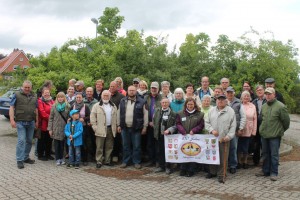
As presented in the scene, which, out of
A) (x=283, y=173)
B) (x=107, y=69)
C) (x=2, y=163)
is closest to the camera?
(x=283, y=173)

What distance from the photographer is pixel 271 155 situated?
283 inches

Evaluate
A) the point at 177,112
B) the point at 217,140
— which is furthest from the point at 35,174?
the point at 217,140

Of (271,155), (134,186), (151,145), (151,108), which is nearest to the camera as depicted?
(134,186)

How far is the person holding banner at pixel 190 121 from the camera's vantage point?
7.25 metres

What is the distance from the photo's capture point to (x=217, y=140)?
7.13m

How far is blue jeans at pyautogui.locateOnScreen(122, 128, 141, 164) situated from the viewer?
26.3 feet

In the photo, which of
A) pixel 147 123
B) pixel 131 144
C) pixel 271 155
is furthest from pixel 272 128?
pixel 131 144

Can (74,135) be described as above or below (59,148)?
above

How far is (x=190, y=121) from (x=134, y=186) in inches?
73.7

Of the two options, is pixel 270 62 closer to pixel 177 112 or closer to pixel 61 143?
pixel 177 112

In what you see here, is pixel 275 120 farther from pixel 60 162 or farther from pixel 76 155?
pixel 60 162

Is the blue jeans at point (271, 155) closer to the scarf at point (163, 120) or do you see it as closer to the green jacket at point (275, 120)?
the green jacket at point (275, 120)

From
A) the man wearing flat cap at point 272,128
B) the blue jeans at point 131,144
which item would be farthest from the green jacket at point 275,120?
the blue jeans at point 131,144

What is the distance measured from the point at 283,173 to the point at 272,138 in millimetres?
1096
